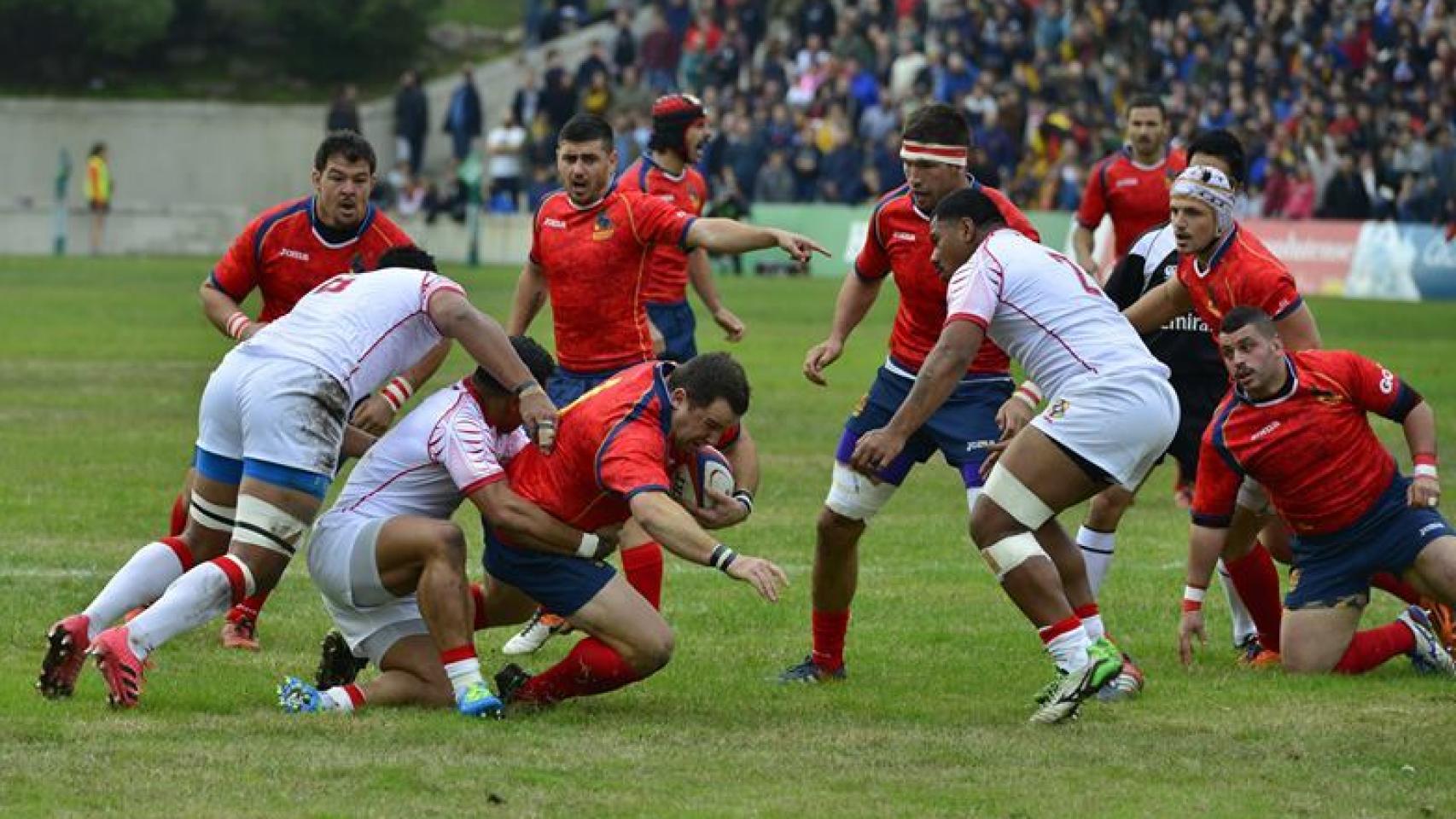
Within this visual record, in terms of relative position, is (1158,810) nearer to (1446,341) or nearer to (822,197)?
(1446,341)

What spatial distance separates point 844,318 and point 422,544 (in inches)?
119

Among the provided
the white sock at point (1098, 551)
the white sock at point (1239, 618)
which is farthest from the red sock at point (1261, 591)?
the white sock at point (1098, 551)

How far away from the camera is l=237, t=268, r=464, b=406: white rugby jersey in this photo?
963cm

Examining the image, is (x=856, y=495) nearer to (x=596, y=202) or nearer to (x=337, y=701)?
(x=337, y=701)

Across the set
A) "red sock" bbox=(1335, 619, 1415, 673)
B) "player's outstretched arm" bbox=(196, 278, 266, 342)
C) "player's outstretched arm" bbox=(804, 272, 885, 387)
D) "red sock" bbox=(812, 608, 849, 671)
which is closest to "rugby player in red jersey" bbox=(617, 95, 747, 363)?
"player's outstretched arm" bbox=(804, 272, 885, 387)

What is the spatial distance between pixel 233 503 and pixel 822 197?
34.1 metres

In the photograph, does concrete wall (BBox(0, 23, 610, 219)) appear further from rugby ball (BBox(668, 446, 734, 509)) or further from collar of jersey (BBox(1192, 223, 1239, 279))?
rugby ball (BBox(668, 446, 734, 509))

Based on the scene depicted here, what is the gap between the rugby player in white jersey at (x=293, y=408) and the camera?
9266mm

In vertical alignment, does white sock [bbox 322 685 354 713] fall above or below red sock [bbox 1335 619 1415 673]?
below

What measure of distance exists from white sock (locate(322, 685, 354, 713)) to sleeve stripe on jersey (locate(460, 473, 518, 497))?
2.83 ft

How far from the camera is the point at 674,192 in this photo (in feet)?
49.5

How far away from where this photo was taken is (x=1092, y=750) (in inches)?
346

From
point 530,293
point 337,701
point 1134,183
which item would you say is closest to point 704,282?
point 530,293

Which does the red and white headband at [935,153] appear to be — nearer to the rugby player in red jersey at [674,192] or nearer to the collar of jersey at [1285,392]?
the collar of jersey at [1285,392]
